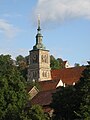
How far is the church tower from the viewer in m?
123

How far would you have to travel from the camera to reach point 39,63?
124m

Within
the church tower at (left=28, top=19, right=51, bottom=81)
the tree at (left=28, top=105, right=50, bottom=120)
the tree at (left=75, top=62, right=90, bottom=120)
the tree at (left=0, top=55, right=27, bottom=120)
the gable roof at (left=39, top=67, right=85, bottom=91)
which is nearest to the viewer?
the tree at (left=28, top=105, right=50, bottom=120)

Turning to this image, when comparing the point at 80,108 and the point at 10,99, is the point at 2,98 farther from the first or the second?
the point at 80,108

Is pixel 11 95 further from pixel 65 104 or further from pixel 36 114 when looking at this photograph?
pixel 36 114

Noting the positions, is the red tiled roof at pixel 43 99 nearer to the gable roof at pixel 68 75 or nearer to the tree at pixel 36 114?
the tree at pixel 36 114

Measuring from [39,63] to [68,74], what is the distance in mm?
7595

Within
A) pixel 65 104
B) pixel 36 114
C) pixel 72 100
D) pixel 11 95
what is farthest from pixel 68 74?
pixel 36 114

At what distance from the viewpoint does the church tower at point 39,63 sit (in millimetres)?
123000

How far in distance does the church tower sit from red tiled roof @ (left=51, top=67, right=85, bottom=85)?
6.34 ft

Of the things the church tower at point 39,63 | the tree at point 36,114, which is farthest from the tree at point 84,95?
the church tower at point 39,63

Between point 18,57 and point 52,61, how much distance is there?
1475 centimetres

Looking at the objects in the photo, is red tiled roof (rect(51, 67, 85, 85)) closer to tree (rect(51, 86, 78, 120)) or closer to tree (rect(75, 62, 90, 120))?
tree (rect(51, 86, 78, 120))

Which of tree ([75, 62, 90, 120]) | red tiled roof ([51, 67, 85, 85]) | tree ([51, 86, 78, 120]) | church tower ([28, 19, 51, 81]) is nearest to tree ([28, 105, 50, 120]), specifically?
tree ([75, 62, 90, 120])

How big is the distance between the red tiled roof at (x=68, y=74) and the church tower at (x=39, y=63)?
6.34 feet
